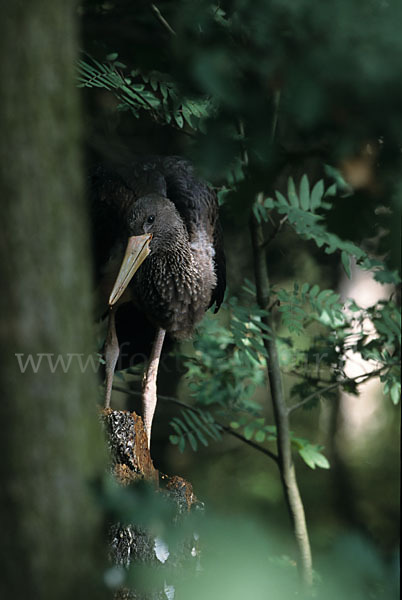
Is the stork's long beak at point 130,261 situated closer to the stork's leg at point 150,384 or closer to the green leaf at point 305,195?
the stork's leg at point 150,384

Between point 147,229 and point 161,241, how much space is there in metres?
0.07

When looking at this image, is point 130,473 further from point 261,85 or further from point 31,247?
point 261,85

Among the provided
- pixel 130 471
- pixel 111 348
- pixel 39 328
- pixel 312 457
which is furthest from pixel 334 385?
pixel 39 328

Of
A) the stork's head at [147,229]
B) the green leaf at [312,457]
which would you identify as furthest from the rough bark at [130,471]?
the green leaf at [312,457]

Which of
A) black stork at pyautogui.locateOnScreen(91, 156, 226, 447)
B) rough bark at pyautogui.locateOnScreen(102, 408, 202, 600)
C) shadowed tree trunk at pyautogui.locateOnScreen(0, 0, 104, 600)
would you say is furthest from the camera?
black stork at pyautogui.locateOnScreen(91, 156, 226, 447)

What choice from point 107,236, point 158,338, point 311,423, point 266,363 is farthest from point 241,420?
point 311,423

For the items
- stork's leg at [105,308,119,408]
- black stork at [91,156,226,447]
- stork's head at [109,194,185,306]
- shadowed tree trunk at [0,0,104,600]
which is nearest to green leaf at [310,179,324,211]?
black stork at [91,156,226,447]

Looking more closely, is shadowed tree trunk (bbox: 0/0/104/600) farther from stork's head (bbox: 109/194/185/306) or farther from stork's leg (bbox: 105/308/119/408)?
stork's leg (bbox: 105/308/119/408)

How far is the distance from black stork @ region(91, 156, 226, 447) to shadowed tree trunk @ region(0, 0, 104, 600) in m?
1.63

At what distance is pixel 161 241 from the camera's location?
2.32 metres

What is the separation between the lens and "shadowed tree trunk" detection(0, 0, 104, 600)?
22.7 inches

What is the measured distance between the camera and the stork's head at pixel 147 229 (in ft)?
7.15

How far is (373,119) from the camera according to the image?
0.51m

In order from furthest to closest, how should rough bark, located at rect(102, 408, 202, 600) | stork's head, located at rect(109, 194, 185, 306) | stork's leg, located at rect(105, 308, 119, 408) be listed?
1. stork's leg, located at rect(105, 308, 119, 408)
2. stork's head, located at rect(109, 194, 185, 306)
3. rough bark, located at rect(102, 408, 202, 600)
